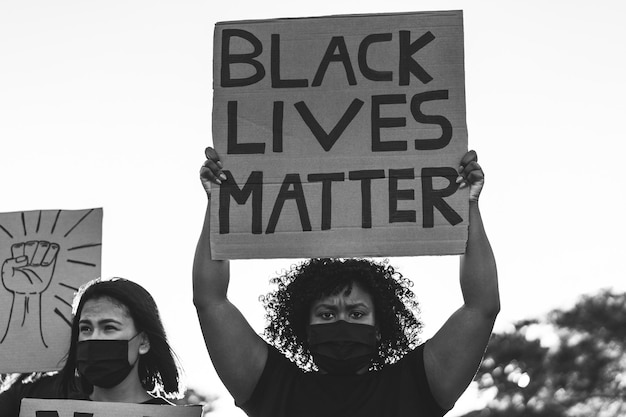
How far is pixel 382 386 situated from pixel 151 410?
33.7 inches

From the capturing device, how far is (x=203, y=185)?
4242 millimetres

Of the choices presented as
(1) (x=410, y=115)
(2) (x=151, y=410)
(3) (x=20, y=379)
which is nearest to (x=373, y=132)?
(1) (x=410, y=115)

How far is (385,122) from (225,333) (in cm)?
92

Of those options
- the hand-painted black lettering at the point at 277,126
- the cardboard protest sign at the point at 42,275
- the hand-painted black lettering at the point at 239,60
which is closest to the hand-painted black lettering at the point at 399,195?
the hand-painted black lettering at the point at 277,126

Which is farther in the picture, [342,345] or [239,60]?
[239,60]

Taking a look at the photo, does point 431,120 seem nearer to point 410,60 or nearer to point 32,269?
point 410,60

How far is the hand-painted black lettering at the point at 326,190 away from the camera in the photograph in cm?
416

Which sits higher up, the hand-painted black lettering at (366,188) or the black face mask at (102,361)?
the hand-painted black lettering at (366,188)

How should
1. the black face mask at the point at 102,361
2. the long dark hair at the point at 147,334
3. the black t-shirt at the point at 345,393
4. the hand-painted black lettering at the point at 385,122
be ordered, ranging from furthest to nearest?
1. the long dark hair at the point at 147,334
2. the black face mask at the point at 102,361
3. the hand-painted black lettering at the point at 385,122
4. the black t-shirt at the point at 345,393

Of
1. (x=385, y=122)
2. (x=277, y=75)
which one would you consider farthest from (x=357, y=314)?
(x=277, y=75)

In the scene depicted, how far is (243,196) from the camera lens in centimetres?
421

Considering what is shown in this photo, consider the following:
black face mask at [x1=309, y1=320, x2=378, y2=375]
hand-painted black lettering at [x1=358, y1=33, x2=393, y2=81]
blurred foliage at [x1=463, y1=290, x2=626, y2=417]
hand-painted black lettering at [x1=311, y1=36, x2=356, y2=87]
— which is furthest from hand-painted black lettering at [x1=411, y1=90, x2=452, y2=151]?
blurred foliage at [x1=463, y1=290, x2=626, y2=417]

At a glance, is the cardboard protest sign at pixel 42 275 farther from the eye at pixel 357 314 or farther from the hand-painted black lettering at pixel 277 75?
the eye at pixel 357 314

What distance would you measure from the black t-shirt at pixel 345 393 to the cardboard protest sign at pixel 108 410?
26cm
